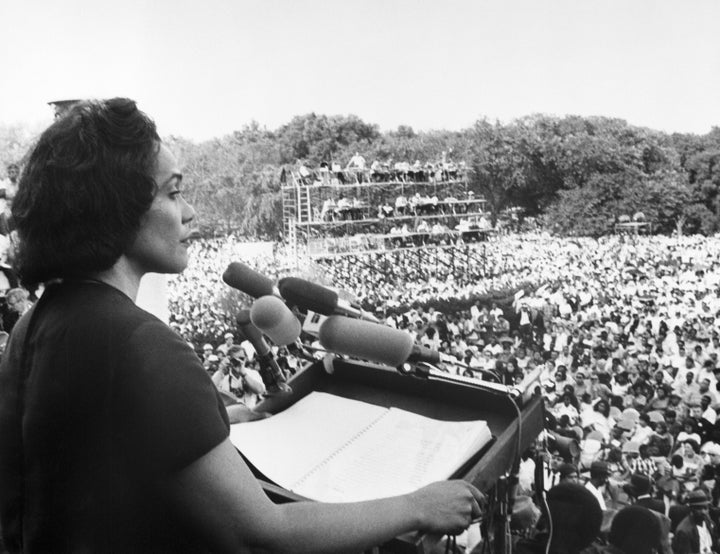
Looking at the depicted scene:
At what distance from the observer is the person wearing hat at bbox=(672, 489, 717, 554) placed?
1.55 metres

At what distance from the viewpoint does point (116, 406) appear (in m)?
0.59

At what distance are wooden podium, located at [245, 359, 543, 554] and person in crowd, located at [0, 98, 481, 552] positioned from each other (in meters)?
0.12

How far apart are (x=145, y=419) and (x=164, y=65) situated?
2.24m

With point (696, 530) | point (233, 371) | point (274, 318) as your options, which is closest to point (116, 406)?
point (274, 318)

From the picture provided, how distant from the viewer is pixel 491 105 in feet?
6.33

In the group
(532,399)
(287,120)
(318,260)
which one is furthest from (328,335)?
(287,120)

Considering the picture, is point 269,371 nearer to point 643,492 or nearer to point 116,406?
point 116,406

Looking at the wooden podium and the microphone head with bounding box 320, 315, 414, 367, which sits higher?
the microphone head with bounding box 320, 315, 414, 367

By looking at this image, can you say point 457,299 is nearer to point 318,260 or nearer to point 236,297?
point 318,260

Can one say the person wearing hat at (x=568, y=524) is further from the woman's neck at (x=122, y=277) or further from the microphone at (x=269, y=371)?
the woman's neck at (x=122, y=277)

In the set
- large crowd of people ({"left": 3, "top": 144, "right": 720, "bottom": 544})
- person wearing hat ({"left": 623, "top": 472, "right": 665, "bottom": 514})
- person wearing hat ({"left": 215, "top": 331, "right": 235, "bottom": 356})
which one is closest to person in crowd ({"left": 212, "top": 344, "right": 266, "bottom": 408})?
person wearing hat ({"left": 215, "top": 331, "right": 235, "bottom": 356})

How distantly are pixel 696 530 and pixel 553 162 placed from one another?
100 centimetres

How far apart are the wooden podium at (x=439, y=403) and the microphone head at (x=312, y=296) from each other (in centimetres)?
15

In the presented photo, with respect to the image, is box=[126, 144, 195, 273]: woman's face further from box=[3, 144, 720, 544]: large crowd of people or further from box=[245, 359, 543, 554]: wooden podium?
box=[3, 144, 720, 544]: large crowd of people
